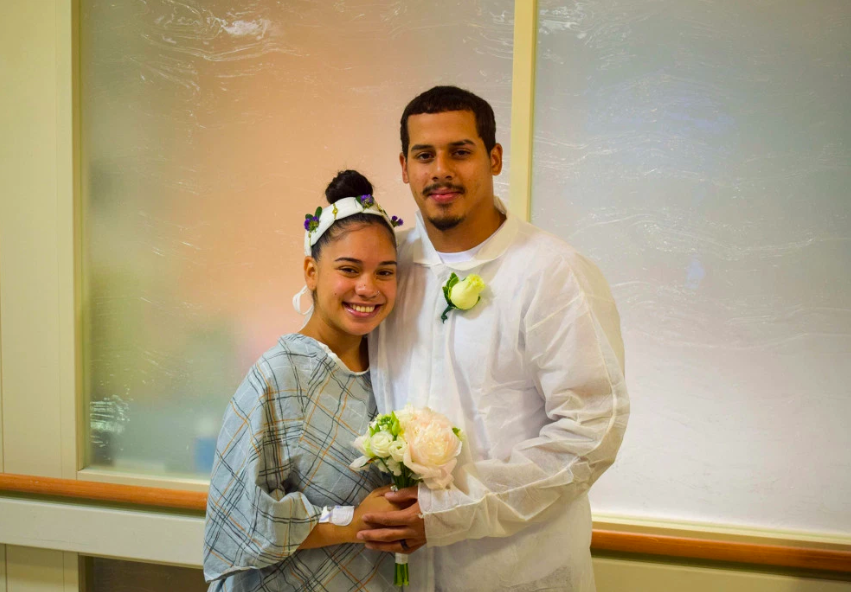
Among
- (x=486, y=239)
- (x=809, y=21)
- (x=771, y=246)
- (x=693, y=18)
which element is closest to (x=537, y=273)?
(x=486, y=239)

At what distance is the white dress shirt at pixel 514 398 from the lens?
1.54 metres

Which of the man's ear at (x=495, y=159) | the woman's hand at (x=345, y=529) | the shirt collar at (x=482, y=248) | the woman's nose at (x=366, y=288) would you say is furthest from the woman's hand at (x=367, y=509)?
the man's ear at (x=495, y=159)

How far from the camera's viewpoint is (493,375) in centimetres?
165

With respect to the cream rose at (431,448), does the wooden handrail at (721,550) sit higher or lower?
lower

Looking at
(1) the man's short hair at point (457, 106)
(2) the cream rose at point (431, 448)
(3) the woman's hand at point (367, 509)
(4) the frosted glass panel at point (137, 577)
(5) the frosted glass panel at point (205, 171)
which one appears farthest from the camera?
(4) the frosted glass panel at point (137, 577)

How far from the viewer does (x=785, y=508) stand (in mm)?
2195

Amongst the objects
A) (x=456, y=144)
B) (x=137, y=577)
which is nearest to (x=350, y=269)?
(x=456, y=144)

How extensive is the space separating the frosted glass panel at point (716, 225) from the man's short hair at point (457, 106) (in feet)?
2.07

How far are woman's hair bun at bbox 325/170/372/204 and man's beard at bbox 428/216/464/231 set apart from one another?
196 millimetres

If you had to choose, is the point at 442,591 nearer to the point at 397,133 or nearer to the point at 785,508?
the point at 785,508

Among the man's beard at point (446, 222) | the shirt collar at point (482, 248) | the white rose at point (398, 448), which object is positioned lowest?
the white rose at point (398, 448)

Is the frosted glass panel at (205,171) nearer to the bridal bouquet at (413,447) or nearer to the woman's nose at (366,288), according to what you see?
the woman's nose at (366,288)

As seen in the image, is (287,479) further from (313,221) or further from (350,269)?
(313,221)

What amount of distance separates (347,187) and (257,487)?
0.73 metres
